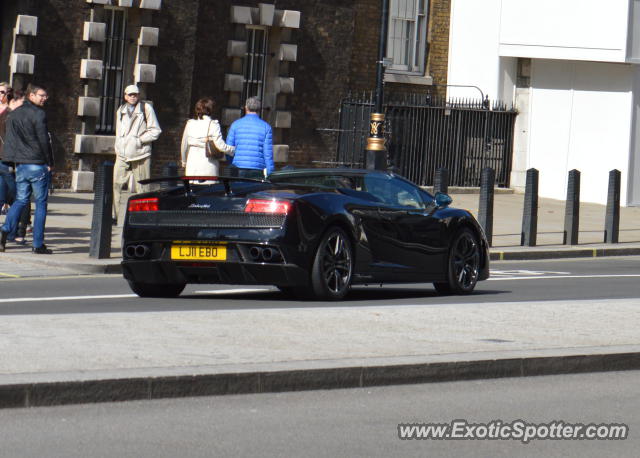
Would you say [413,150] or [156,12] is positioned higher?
[156,12]

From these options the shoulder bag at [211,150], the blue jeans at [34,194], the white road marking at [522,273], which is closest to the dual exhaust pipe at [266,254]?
the blue jeans at [34,194]

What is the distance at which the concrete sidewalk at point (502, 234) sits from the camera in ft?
54.9

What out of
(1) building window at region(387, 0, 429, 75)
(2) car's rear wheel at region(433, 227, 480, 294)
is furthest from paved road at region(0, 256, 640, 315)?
(1) building window at region(387, 0, 429, 75)

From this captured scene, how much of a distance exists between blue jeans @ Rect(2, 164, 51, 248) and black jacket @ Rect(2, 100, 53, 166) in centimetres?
10

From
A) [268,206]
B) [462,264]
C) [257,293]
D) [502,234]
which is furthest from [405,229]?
[502,234]

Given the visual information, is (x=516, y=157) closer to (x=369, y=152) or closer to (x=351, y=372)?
(x=369, y=152)

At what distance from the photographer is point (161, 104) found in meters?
28.5

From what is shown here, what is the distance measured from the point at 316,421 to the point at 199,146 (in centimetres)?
1146

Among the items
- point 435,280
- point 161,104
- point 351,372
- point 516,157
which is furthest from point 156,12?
point 351,372

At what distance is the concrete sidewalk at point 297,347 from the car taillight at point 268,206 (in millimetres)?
793

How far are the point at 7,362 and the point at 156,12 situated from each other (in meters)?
20.4

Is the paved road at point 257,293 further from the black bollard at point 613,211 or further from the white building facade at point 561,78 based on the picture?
the white building facade at point 561,78

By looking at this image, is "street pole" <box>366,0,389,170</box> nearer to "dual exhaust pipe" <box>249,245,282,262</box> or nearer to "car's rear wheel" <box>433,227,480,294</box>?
"car's rear wheel" <box>433,227,480,294</box>

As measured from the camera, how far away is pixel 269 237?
499 inches
